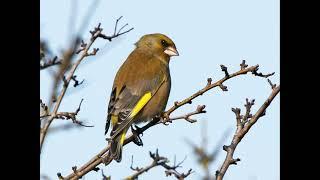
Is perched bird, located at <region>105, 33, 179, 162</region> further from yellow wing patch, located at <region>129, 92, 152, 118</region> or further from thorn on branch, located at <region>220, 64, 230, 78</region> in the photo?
thorn on branch, located at <region>220, 64, 230, 78</region>

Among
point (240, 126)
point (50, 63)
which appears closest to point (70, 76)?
point (50, 63)

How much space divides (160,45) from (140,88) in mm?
1099

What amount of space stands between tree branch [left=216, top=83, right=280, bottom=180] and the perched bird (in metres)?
2.48

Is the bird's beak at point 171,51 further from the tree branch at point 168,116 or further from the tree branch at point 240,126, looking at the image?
the tree branch at point 240,126

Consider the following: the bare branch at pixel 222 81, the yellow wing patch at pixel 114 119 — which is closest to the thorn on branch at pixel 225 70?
the bare branch at pixel 222 81

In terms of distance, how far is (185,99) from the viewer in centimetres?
504

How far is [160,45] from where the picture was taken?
329 inches

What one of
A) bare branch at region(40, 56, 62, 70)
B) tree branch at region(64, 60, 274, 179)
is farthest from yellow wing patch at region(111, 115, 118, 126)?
bare branch at region(40, 56, 62, 70)

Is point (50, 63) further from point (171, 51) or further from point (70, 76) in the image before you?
point (171, 51)

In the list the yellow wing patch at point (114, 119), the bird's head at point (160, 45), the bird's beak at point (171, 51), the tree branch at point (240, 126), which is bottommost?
the tree branch at point (240, 126)

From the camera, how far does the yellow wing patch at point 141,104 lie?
7045mm
